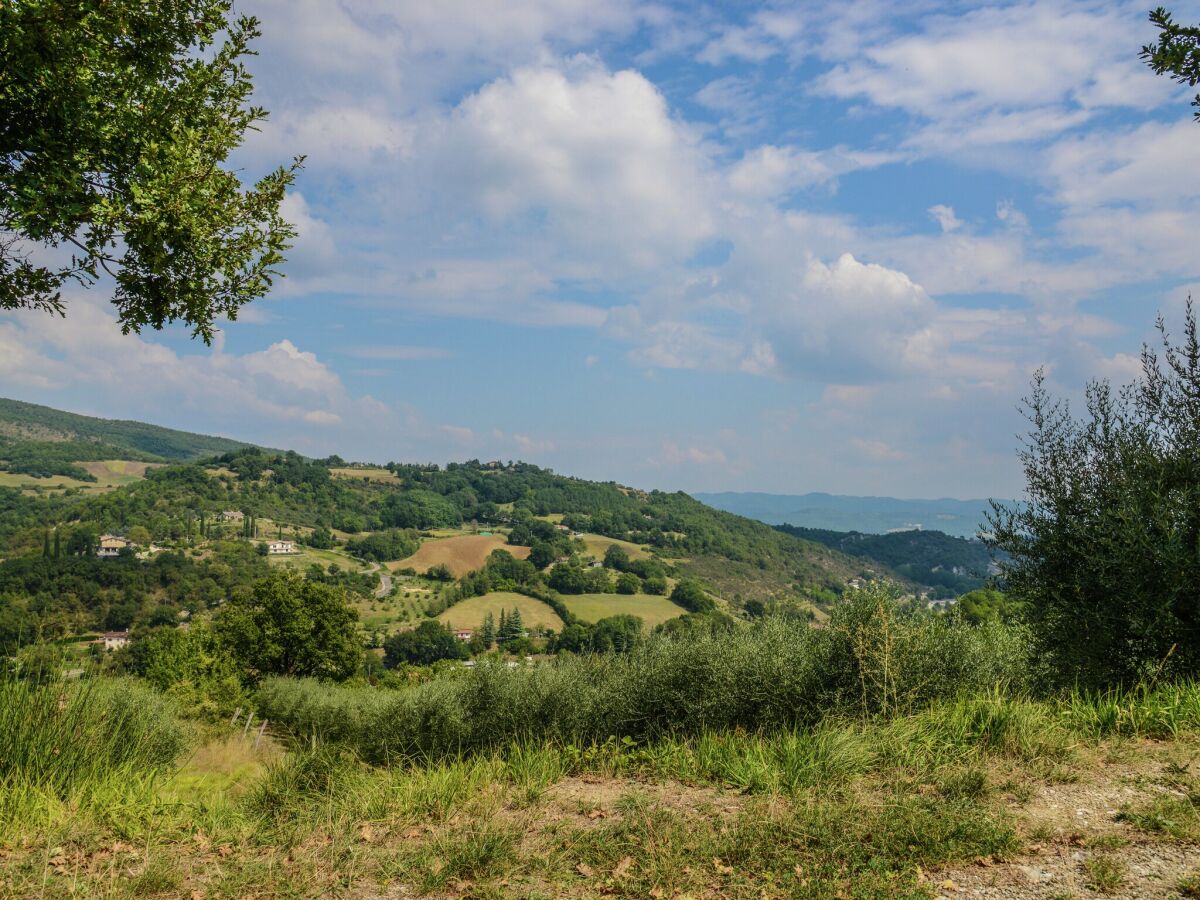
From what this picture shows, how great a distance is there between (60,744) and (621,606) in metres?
106

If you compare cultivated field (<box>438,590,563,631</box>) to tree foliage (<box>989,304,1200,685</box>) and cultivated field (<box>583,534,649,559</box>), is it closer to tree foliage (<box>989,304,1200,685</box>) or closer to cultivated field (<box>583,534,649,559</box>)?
cultivated field (<box>583,534,649,559</box>)

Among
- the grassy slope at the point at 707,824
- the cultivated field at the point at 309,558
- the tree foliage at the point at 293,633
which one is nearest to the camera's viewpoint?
the grassy slope at the point at 707,824

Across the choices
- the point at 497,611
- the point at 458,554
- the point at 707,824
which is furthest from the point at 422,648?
the point at 707,824

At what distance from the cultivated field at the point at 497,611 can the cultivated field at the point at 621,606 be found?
4669 millimetres

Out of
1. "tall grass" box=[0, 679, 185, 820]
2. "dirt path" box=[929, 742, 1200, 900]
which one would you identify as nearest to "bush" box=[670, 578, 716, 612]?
"tall grass" box=[0, 679, 185, 820]

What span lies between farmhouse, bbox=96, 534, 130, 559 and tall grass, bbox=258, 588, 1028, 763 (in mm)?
116095

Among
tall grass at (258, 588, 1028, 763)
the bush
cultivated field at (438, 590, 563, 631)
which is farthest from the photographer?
the bush

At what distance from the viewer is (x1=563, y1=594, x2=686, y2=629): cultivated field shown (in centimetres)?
10125

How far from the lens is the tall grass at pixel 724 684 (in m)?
7.70

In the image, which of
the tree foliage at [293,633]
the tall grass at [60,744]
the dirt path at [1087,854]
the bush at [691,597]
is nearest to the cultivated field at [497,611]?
the bush at [691,597]

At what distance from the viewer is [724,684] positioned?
9.98 meters

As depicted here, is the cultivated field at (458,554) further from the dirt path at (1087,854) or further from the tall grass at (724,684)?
the dirt path at (1087,854)

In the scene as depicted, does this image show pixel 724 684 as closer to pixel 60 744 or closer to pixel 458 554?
pixel 60 744

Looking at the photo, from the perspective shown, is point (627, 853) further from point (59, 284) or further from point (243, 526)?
point (243, 526)
